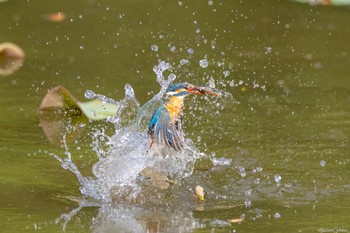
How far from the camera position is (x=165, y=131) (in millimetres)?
4758

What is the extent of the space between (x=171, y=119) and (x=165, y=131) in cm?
8

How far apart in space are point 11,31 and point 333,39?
2697mm

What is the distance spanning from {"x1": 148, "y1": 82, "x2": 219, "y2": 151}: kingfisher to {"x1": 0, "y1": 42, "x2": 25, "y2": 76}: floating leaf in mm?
2568

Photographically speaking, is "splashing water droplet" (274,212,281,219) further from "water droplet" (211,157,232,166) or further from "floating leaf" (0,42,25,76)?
"floating leaf" (0,42,25,76)

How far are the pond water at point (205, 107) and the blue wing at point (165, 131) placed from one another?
0.82 feet

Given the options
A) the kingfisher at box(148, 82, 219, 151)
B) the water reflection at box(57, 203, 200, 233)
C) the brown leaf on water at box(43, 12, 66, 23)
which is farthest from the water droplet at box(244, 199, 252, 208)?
the brown leaf on water at box(43, 12, 66, 23)

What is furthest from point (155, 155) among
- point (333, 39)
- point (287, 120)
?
point (333, 39)

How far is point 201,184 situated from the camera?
4926 mm

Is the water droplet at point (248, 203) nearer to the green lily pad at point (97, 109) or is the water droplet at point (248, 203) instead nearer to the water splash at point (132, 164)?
the water splash at point (132, 164)

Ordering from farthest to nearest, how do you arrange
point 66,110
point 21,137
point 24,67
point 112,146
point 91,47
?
point 91,47 → point 24,67 → point 66,110 → point 21,137 → point 112,146

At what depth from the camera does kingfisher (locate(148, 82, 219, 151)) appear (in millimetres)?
4766

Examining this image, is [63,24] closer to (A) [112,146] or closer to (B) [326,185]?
(A) [112,146]

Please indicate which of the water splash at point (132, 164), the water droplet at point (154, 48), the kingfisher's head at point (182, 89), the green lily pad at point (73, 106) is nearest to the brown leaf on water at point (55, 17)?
the water droplet at point (154, 48)

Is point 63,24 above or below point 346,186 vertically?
above
